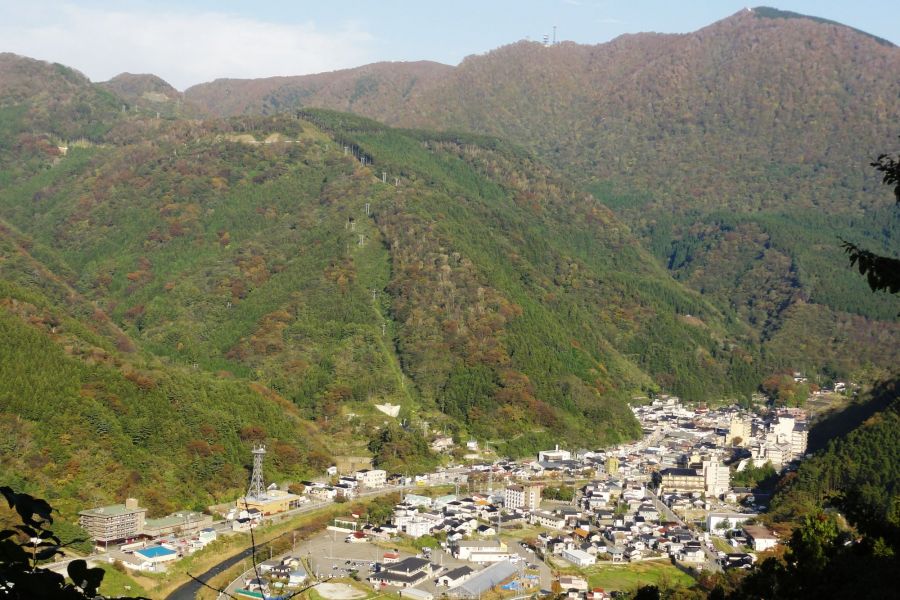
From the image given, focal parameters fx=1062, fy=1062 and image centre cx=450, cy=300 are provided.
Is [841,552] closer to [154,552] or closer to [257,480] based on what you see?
[154,552]

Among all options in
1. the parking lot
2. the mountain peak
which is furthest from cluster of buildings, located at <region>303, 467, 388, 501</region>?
the mountain peak

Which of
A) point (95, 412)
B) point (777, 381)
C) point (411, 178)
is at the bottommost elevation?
point (777, 381)

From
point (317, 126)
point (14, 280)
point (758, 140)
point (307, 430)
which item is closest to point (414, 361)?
point (307, 430)

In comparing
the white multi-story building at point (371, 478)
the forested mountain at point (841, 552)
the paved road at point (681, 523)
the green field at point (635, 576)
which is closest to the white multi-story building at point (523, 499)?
the paved road at point (681, 523)

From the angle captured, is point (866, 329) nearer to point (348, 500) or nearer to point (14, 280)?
point (348, 500)

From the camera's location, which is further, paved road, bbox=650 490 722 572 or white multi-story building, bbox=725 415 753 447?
white multi-story building, bbox=725 415 753 447

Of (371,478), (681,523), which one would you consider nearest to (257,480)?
(371,478)

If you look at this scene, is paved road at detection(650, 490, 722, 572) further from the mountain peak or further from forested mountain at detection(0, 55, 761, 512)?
the mountain peak
